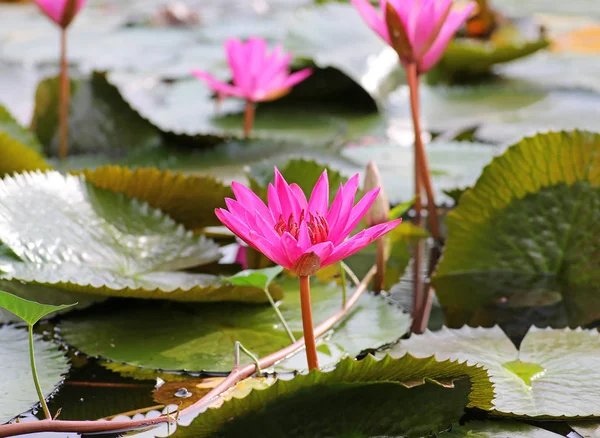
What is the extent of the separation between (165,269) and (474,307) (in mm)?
431

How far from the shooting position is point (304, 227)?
2.03ft

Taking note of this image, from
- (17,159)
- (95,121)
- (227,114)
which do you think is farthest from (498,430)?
(227,114)

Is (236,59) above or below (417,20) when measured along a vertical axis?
below

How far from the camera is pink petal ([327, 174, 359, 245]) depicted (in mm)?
665

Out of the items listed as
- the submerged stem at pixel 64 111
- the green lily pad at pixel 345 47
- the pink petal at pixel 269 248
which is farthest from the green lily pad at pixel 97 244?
the green lily pad at pixel 345 47

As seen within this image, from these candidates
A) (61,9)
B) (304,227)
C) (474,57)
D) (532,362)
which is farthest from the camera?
(474,57)

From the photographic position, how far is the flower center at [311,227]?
66cm

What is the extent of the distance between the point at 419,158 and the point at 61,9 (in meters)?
0.69

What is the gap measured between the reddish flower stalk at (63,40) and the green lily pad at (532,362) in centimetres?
86

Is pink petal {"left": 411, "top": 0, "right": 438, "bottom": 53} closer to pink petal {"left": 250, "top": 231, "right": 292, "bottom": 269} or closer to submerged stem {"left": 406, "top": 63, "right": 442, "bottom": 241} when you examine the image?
submerged stem {"left": 406, "top": 63, "right": 442, "bottom": 241}

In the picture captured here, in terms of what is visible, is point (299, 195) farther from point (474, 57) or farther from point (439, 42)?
point (474, 57)

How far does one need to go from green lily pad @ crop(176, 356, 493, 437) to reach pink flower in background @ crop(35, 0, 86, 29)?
92 cm

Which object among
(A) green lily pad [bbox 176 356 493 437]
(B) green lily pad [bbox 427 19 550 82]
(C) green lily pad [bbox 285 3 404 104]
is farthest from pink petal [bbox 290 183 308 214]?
(B) green lily pad [bbox 427 19 550 82]

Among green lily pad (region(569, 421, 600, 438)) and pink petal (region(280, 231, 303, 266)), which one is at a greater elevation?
pink petal (region(280, 231, 303, 266))
